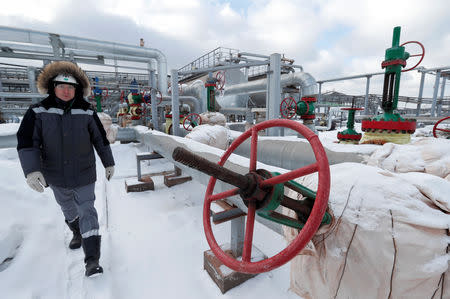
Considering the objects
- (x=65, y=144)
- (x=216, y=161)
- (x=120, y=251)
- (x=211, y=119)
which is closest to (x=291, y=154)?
(x=216, y=161)

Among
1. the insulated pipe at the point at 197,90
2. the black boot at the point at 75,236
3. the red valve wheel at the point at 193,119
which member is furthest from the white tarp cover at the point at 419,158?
the insulated pipe at the point at 197,90

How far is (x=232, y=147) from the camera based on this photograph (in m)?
0.75

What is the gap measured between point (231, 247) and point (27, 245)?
1.41 m

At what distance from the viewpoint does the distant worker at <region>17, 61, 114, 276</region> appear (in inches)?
49.9

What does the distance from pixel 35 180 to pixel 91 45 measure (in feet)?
19.2

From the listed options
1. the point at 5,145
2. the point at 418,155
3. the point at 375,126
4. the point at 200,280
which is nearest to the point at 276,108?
the point at 375,126

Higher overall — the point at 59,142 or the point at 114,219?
the point at 59,142

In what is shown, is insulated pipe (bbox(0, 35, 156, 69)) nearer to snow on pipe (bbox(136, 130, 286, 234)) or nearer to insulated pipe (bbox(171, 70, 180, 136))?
insulated pipe (bbox(171, 70, 180, 136))

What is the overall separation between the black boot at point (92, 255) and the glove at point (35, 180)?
0.43 metres

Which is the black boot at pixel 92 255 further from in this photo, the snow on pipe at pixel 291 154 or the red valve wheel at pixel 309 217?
the snow on pipe at pixel 291 154

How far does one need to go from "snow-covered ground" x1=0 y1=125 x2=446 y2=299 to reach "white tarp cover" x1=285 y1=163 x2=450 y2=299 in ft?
2.54

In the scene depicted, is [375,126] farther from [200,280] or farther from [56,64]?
[56,64]

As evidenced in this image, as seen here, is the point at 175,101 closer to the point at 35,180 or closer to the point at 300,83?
the point at 35,180

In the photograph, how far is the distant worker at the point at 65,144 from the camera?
1.27 m
